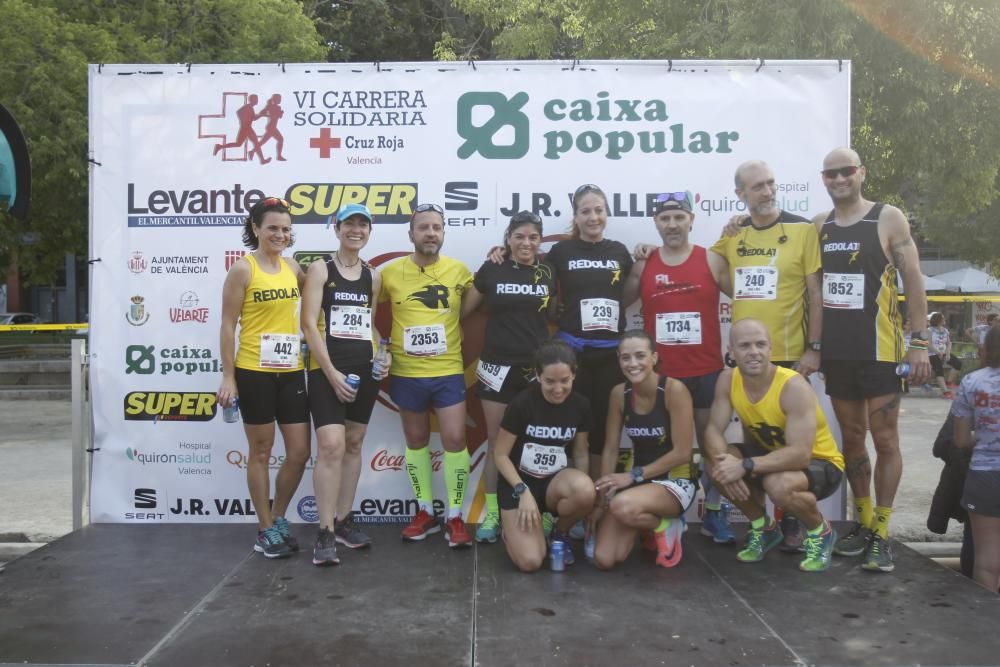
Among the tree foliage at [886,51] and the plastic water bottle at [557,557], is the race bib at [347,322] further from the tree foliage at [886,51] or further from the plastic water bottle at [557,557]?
the tree foliage at [886,51]

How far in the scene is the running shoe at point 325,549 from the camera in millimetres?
4121

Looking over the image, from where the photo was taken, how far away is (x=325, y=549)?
413 centimetres

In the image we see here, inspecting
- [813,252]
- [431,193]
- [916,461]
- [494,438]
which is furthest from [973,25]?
[494,438]

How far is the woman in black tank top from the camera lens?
4027 millimetres

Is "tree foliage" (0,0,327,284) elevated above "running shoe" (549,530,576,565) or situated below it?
above

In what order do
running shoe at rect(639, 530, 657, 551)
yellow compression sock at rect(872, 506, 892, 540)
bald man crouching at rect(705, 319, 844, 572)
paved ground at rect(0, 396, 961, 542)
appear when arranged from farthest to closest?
paved ground at rect(0, 396, 961, 542)
running shoe at rect(639, 530, 657, 551)
yellow compression sock at rect(872, 506, 892, 540)
bald man crouching at rect(705, 319, 844, 572)

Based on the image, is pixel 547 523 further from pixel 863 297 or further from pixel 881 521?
pixel 863 297

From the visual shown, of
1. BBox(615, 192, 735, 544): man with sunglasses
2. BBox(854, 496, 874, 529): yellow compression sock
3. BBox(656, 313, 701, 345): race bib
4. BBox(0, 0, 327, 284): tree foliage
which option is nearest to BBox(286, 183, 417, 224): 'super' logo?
BBox(615, 192, 735, 544): man with sunglasses

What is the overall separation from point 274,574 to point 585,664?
1758 millimetres

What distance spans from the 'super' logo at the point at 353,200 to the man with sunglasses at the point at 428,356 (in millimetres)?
474

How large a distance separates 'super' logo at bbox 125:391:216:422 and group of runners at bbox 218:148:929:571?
98 cm

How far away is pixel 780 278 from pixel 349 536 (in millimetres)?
2711

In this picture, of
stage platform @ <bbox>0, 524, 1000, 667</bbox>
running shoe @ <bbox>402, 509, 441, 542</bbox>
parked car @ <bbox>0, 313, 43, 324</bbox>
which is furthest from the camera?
parked car @ <bbox>0, 313, 43, 324</bbox>

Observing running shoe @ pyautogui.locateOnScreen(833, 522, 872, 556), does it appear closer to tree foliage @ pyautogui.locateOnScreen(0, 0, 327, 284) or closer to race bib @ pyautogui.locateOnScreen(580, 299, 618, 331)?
race bib @ pyautogui.locateOnScreen(580, 299, 618, 331)
